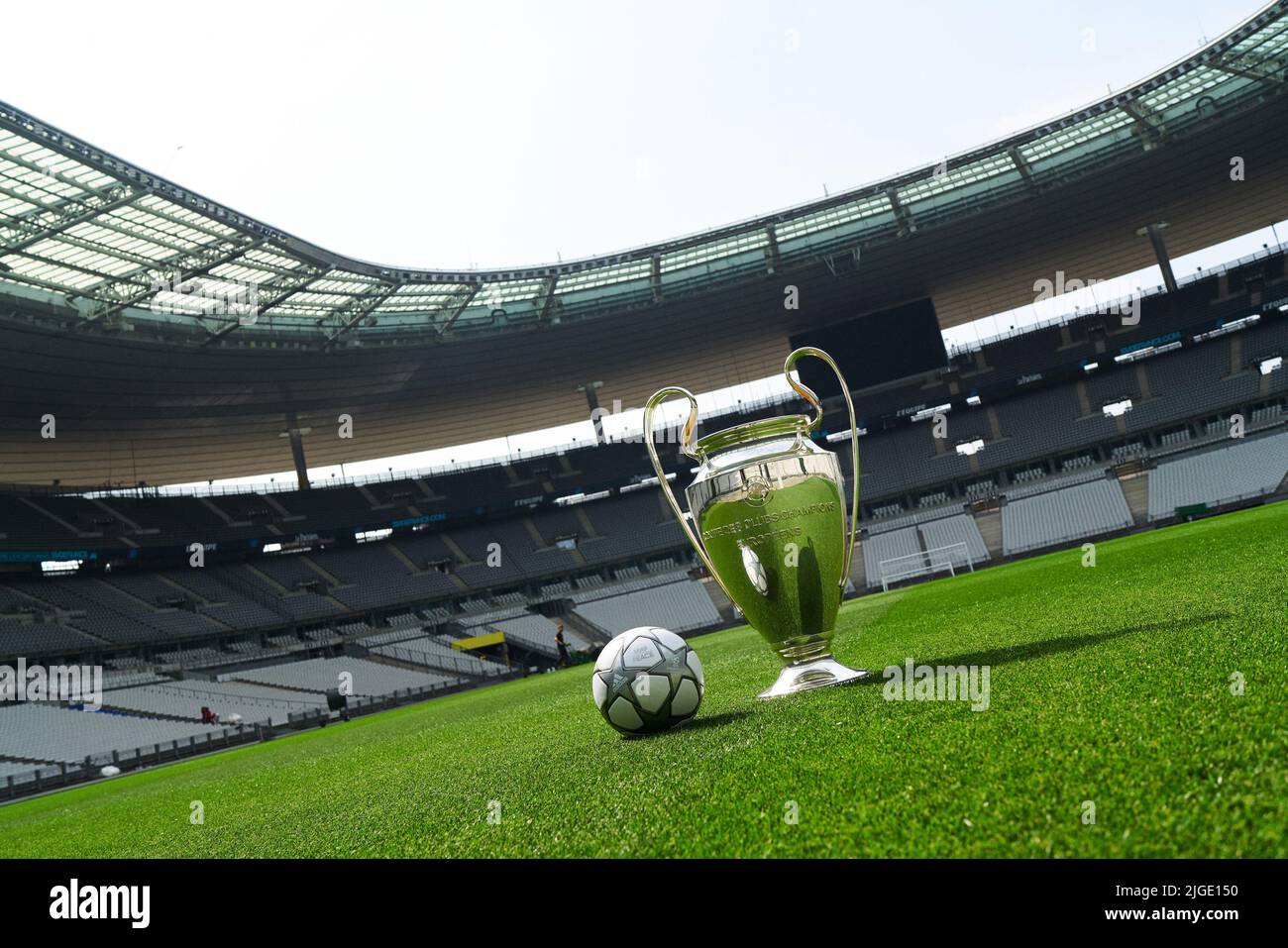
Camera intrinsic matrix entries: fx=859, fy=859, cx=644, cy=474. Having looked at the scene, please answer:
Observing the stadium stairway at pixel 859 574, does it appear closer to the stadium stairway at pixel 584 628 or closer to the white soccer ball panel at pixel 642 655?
the stadium stairway at pixel 584 628

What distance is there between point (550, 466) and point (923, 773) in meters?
47.5

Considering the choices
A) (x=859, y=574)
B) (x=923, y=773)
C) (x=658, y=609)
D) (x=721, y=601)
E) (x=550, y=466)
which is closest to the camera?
(x=923, y=773)

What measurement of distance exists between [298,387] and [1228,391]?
136 feet

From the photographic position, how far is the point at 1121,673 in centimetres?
326

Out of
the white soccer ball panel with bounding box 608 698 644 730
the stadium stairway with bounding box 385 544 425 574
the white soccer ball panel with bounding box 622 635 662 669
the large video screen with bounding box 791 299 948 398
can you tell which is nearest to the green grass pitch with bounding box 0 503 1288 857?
the white soccer ball panel with bounding box 608 698 644 730

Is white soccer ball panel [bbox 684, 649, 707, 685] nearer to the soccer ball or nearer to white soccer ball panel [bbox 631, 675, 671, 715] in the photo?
the soccer ball

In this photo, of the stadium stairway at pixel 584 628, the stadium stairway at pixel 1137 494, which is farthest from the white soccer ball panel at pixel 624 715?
the stadium stairway at pixel 1137 494

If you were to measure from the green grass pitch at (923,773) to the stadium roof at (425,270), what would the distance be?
2108cm

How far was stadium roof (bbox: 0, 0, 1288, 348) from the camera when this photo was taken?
2238 centimetres

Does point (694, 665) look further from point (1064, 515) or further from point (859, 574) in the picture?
point (1064, 515)

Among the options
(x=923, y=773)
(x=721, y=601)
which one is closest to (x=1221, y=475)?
(x=721, y=601)

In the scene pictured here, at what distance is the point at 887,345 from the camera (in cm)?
4103
